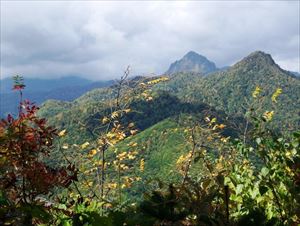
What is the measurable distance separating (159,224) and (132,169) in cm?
945

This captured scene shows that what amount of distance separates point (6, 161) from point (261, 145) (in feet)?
8.85

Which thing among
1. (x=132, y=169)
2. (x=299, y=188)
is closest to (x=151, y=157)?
(x=132, y=169)

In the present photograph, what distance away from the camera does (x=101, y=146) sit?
10.4m

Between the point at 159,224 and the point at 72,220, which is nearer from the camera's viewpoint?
the point at 159,224

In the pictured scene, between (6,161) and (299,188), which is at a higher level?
(6,161)

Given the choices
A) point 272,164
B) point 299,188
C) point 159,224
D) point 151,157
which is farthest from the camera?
point 151,157

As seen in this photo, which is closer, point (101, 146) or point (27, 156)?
point (27, 156)

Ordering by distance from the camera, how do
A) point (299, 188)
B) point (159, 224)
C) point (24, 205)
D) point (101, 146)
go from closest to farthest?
point (159, 224), point (24, 205), point (299, 188), point (101, 146)

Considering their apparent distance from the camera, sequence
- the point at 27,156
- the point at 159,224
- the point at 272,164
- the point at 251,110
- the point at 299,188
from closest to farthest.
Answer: the point at 159,224 < the point at 27,156 < the point at 299,188 < the point at 272,164 < the point at 251,110

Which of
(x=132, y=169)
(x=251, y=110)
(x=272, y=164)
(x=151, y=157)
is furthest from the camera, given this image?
(x=151, y=157)

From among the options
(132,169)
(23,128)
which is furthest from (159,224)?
(132,169)

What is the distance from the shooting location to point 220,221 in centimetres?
313

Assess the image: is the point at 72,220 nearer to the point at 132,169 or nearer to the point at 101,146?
the point at 101,146

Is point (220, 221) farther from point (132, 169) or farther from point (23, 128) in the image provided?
point (132, 169)
